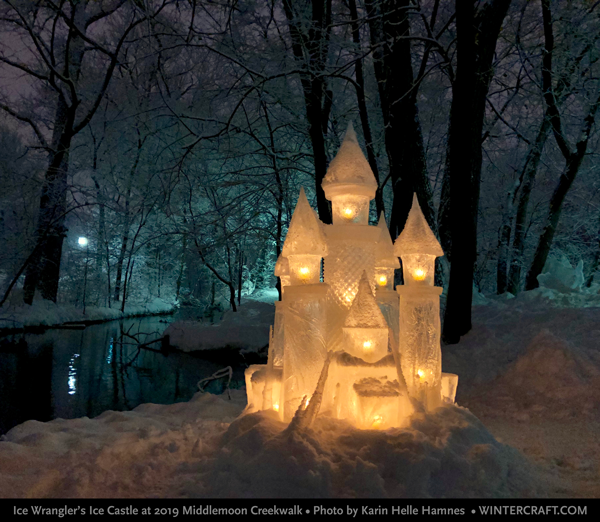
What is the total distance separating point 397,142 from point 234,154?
4851 mm

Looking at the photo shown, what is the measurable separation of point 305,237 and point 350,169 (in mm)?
1003

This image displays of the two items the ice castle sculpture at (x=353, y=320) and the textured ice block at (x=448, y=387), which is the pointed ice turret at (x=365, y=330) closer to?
the ice castle sculpture at (x=353, y=320)

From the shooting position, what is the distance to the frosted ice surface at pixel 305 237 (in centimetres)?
424

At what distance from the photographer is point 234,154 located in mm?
11609

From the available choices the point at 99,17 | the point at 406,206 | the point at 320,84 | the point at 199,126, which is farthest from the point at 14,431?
the point at 99,17

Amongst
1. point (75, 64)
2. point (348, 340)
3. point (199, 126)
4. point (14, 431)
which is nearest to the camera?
point (348, 340)

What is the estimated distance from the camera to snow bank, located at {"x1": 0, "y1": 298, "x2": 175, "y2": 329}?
51.7ft

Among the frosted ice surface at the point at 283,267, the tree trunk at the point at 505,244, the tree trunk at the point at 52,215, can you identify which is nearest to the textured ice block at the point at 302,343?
the frosted ice surface at the point at 283,267

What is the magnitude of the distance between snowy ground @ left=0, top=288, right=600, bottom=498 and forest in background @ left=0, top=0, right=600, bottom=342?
2.64 metres

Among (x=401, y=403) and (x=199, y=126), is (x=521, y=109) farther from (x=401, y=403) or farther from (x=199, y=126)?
(x=401, y=403)

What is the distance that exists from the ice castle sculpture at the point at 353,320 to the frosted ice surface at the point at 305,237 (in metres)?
0.01

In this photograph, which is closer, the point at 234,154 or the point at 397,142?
the point at 397,142

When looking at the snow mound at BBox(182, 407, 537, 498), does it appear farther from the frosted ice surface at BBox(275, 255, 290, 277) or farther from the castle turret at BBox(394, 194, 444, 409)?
the frosted ice surface at BBox(275, 255, 290, 277)
